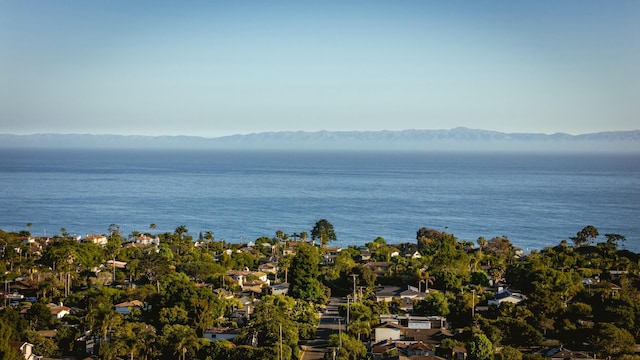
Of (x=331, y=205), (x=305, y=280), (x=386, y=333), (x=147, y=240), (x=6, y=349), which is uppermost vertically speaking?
(x=6, y=349)

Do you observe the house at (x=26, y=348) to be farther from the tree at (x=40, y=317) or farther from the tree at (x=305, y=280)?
the tree at (x=305, y=280)

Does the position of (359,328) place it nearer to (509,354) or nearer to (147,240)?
(509,354)

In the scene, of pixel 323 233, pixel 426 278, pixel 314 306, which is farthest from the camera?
pixel 323 233

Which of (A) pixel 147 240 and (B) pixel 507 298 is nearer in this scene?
(B) pixel 507 298

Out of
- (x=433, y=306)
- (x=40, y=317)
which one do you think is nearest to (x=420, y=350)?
(x=433, y=306)

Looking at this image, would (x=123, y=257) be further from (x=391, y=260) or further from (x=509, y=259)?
(x=509, y=259)

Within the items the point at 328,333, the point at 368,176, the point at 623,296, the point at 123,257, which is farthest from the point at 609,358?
the point at 368,176
